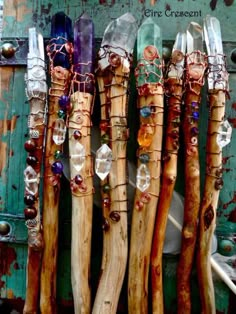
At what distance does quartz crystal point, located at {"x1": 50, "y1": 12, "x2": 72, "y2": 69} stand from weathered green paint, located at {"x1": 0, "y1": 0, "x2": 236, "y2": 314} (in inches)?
3.3

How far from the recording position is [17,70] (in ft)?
4.24

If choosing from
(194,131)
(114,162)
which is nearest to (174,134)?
(194,131)

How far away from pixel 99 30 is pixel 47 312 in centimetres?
79

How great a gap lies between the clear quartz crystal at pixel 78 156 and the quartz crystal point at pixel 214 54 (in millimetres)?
367

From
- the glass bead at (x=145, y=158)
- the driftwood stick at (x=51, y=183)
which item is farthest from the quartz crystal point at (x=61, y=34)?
the glass bead at (x=145, y=158)

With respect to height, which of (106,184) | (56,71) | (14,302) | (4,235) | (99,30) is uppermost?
(99,30)

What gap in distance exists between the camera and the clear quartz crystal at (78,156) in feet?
3.78

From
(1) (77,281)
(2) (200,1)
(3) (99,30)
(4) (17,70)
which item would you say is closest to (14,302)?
(1) (77,281)

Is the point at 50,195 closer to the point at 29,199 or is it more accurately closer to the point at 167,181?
the point at 29,199

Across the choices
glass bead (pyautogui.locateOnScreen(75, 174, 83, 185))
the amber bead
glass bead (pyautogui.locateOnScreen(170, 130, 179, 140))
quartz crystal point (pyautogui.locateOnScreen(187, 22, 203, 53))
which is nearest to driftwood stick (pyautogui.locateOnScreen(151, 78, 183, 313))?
glass bead (pyautogui.locateOnScreen(170, 130, 179, 140))

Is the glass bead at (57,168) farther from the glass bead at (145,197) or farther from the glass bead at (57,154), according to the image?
the glass bead at (145,197)

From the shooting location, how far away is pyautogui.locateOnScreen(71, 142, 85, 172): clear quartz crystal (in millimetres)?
1153

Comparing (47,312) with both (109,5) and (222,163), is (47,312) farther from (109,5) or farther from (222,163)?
(109,5)

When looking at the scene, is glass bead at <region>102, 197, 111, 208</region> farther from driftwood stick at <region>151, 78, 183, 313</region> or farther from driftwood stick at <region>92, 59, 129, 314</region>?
driftwood stick at <region>151, 78, 183, 313</region>
